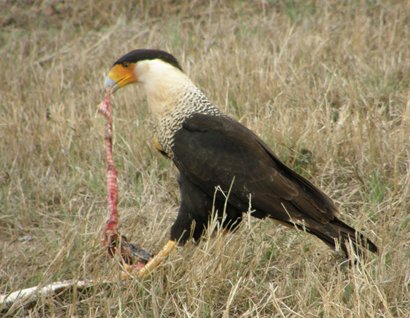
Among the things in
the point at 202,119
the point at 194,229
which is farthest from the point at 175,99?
the point at 194,229

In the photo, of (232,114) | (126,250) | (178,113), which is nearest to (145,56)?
(178,113)

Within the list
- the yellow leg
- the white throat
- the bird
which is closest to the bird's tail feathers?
the bird

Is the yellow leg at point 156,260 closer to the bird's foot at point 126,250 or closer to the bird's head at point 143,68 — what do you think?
the bird's foot at point 126,250

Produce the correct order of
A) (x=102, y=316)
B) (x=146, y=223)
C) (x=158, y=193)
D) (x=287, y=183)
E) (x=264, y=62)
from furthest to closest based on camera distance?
(x=264, y=62) → (x=158, y=193) → (x=146, y=223) → (x=287, y=183) → (x=102, y=316)

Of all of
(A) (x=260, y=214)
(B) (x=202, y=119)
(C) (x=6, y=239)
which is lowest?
(C) (x=6, y=239)

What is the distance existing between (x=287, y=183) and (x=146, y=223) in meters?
0.92

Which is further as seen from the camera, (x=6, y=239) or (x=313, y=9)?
(x=313, y=9)

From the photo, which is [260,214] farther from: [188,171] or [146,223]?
[146,223]

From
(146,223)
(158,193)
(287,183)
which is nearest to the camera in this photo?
(287,183)

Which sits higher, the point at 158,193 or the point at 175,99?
the point at 175,99

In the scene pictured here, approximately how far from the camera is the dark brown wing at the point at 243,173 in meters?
3.96

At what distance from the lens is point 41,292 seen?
3564 mm

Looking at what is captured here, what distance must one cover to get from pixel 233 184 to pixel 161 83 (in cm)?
68

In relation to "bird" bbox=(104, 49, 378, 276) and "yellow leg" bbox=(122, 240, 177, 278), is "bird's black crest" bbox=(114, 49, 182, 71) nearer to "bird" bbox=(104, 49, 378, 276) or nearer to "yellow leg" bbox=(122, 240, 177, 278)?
"bird" bbox=(104, 49, 378, 276)
